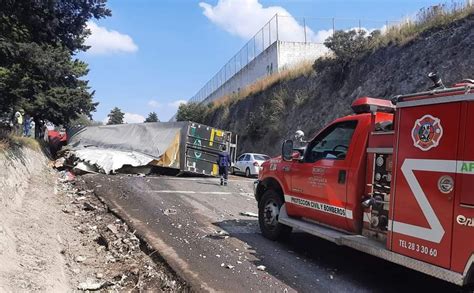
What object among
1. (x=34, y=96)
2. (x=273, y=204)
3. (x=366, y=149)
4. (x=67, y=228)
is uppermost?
(x=34, y=96)

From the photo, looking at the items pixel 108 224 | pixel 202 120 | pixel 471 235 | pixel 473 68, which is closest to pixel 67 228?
pixel 108 224

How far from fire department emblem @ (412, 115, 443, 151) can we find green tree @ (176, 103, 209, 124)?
47.8 m

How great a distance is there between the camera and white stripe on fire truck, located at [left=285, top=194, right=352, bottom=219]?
654 cm

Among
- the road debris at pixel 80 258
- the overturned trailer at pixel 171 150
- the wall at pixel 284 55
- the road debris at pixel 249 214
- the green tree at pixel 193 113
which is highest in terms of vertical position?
the wall at pixel 284 55

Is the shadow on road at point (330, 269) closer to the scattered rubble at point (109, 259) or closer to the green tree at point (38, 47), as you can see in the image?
the scattered rubble at point (109, 259)

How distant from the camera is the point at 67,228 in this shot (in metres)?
9.34

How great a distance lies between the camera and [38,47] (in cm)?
1320

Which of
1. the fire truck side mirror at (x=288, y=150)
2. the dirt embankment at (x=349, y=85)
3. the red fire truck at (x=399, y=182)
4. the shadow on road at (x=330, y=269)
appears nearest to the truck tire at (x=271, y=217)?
the shadow on road at (x=330, y=269)

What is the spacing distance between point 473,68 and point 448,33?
3473 mm

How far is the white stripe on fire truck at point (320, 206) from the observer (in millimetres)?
6543

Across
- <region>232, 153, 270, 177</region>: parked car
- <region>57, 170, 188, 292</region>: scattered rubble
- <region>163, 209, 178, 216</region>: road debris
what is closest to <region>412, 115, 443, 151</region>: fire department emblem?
<region>57, 170, 188, 292</region>: scattered rubble

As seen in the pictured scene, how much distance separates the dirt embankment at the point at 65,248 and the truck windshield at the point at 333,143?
9.37ft

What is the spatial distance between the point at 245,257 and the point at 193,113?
48.9 meters

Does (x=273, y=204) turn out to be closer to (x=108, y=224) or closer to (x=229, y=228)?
(x=229, y=228)
